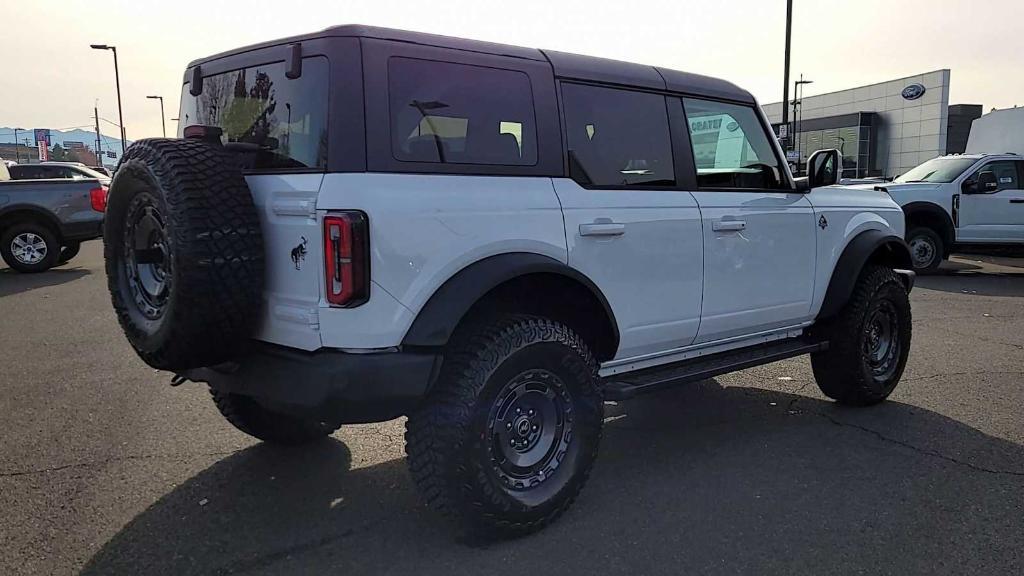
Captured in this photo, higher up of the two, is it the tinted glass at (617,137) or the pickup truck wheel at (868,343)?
the tinted glass at (617,137)

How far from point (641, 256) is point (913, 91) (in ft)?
136

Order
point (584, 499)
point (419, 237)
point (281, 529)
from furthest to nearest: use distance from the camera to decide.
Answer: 1. point (584, 499)
2. point (281, 529)
3. point (419, 237)

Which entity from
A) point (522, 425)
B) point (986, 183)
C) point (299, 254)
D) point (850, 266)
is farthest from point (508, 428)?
point (986, 183)

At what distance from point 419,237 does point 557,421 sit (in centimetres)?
107

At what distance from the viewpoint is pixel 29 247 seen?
11523mm

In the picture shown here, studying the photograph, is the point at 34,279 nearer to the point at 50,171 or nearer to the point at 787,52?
the point at 50,171

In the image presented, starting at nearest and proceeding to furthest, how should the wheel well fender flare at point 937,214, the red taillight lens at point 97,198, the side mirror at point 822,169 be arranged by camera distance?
the side mirror at point 822,169 → the red taillight lens at point 97,198 → the wheel well fender flare at point 937,214

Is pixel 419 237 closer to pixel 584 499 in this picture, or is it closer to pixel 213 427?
pixel 584 499

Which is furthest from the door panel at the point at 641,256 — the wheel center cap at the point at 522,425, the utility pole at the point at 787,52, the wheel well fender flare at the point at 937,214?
the utility pole at the point at 787,52

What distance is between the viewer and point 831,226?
470 cm

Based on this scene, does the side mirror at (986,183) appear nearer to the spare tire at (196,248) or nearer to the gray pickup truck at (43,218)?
the spare tire at (196,248)

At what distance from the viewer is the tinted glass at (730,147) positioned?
162 inches

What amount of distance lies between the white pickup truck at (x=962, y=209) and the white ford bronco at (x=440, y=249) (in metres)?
9.15

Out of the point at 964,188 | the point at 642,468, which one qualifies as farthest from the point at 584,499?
the point at 964,188
